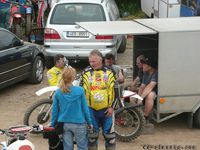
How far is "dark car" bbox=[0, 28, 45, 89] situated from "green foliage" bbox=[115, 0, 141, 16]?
483 inches

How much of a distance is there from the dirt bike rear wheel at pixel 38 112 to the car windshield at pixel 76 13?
4.51 metres

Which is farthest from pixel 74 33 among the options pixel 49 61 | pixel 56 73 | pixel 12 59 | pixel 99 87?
pixel 99 87

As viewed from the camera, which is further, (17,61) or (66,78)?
(17,61)

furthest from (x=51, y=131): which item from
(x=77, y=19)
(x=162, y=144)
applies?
(x=77, y=19)

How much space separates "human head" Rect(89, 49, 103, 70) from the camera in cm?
642

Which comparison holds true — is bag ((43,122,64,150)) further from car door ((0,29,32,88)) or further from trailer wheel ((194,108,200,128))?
car door ((0,29,32,88))

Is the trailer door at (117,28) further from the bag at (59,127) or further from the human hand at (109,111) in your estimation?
the bag at (59,127)

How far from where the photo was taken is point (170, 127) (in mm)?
8688

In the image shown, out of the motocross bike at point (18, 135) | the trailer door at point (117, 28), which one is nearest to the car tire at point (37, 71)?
the trailer door at point (117, 28)

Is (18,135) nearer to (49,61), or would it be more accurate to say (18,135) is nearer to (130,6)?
(49,61)

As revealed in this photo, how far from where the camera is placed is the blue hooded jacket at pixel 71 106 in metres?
5.95

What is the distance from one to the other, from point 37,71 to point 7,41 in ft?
4.34

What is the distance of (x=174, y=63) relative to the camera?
7918 mm

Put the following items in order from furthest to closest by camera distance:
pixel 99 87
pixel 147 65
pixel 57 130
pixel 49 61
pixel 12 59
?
pixel 49 61 → pixel 12 59 → pixel 147 65 → pixel 99 87 → pixel 57 130
